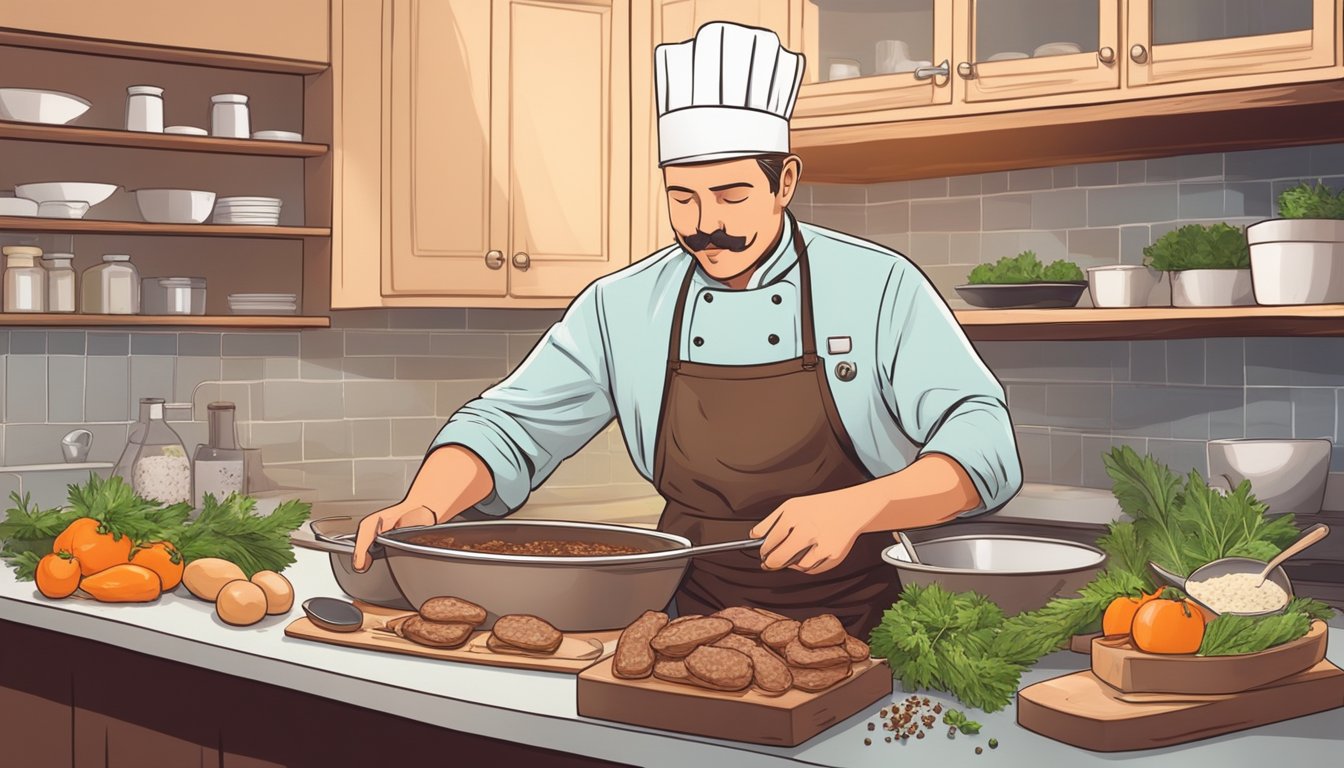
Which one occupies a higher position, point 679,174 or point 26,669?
point 679,174

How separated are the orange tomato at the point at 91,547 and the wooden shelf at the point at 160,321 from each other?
1.03 metres

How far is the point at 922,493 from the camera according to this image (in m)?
1.65

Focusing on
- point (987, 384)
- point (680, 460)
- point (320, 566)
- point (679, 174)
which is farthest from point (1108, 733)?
point (320, 566)

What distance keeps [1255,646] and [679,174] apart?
1.00 metres

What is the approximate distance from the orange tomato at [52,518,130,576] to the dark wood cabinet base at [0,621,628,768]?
115 millimetres

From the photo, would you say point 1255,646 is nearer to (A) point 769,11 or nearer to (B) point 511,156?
(A) point 769,11

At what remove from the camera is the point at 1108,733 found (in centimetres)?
114

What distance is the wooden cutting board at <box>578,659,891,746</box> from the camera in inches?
→ 45.5

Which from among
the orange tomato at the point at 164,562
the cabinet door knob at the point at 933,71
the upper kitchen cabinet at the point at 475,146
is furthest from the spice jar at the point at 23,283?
the cabinet door knob at the point at 933,71

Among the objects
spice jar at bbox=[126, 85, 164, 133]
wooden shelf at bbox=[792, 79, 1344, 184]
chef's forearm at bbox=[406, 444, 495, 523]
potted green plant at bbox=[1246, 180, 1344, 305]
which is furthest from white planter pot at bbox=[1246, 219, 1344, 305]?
spice jar at bbox=[126, 85, 164, 133]

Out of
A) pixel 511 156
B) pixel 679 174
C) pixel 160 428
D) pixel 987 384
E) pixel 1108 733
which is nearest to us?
pixel 1108 733

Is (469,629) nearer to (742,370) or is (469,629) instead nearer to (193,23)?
(742,370)

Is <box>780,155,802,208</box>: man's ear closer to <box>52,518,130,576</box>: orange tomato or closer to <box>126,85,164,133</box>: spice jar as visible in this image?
<box>52,518,130,576</box>: orange tomato

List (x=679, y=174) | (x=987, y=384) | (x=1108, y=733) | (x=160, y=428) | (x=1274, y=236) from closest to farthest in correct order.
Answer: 1. (x=1108, y=733)
2. (x=987, y=384)
3. (x=679, y=174)
4. (x=1274, y=236)
5. (x=160, y=428)
